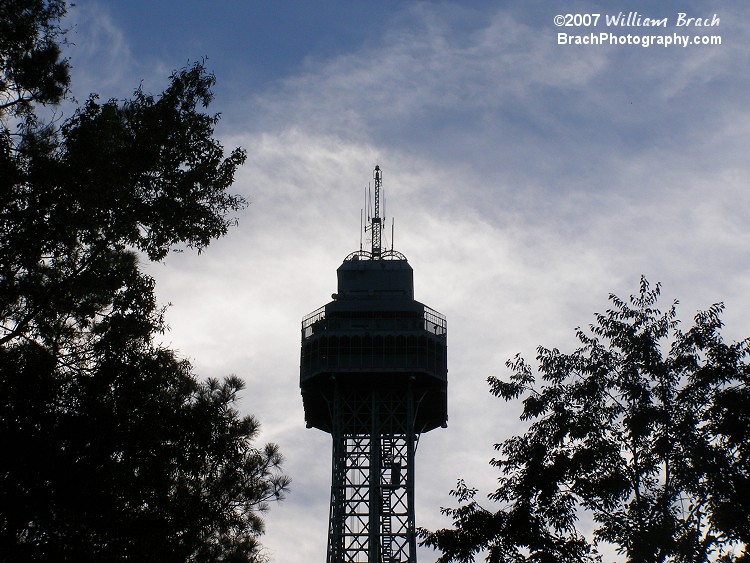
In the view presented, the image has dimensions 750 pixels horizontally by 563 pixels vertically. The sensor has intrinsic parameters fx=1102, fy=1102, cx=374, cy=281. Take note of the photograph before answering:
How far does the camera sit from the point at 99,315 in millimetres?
28219

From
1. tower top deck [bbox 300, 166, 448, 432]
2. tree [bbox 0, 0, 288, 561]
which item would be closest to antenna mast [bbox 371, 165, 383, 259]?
tower top deck [bbox 300, 166, 448, 432]

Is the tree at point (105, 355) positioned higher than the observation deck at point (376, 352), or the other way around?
the observation deck at point (376, 352)

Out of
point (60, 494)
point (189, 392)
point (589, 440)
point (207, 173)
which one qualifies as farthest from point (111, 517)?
point (589, 440)

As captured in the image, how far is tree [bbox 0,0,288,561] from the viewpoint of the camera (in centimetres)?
2486

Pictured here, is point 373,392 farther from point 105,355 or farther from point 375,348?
point 105,355

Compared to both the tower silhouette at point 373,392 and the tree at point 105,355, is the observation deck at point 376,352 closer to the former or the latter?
the tower silhouette at point 373,392

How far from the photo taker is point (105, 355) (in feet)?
88.9

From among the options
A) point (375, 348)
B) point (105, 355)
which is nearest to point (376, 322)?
point (375, 348)

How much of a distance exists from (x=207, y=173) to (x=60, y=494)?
10371 mm

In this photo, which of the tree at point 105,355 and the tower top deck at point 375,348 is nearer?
the tree at point 105,355

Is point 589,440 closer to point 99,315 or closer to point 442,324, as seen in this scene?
point 99,315

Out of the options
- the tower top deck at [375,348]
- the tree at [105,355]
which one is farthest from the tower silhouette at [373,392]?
the tree at [105,355]

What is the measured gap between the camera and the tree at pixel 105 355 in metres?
24.9

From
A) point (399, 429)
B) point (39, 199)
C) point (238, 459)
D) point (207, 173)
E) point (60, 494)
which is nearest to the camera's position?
point (60, 494)
